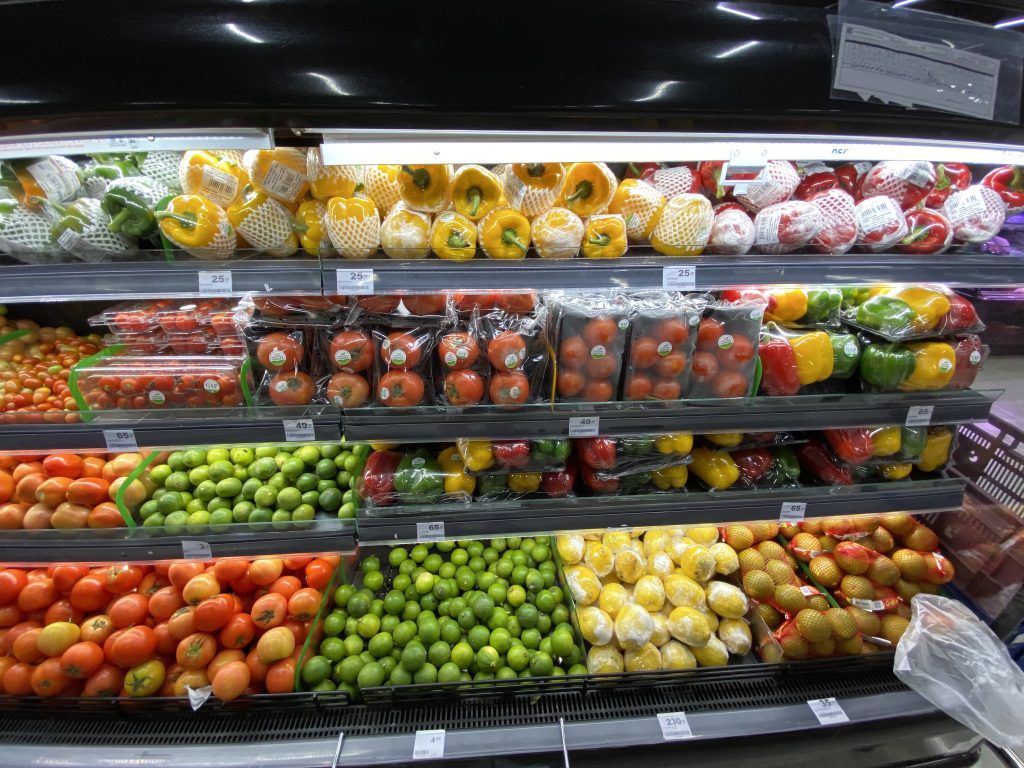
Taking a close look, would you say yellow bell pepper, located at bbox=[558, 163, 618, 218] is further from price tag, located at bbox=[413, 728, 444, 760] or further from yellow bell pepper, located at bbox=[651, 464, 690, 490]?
price tag, located at bbox=[413, 728, 444, 760]

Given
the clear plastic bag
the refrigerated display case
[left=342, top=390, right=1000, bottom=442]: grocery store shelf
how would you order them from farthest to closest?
the clear plastic bag → [left=342, top=390, right=1000, bottom=442]: grocery store shelf → the refrigerated display case

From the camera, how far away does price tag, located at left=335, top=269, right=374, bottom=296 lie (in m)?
1.00

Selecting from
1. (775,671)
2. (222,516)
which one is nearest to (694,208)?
(775,671)

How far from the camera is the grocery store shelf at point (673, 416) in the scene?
3.83 feet

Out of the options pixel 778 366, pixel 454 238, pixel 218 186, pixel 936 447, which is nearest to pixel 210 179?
pixel 218 186

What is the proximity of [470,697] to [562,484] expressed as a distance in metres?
0.69

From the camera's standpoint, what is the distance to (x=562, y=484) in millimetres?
1366

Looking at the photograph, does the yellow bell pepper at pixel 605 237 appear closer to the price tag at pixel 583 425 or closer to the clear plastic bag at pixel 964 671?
the price tag at pixel 583 425

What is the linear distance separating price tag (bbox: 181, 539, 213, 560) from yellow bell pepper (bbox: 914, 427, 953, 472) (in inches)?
83.7

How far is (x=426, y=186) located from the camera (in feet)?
3.60

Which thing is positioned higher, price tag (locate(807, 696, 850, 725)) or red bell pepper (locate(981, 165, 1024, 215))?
red bell pepper (locate(981, 165, 1024, 215))

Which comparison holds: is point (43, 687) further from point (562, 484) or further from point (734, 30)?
point (734, 30)

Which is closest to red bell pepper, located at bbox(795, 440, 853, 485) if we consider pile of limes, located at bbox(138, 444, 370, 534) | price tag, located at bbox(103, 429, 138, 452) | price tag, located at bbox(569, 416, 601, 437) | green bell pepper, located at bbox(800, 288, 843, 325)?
green bell pepper, located at bbox(800, 288, 843, 325)

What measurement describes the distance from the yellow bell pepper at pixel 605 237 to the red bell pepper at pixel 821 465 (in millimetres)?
970
